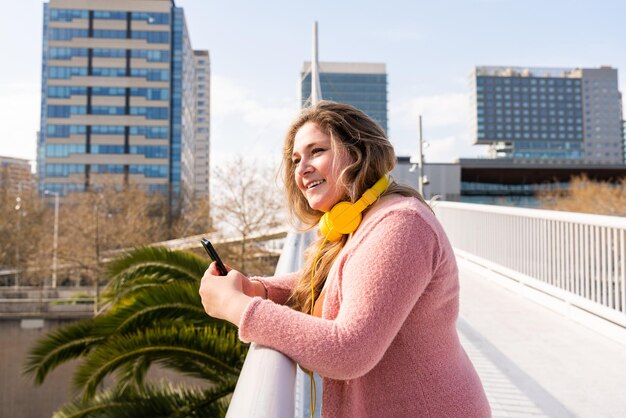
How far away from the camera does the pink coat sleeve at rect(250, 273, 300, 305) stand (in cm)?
179

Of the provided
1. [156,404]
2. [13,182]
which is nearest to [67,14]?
[13,182]

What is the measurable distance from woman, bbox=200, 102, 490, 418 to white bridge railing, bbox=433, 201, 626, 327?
407 cm

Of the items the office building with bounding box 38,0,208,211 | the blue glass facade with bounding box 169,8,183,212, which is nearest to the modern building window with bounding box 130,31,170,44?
the office building with bounding box 38,0,208,211

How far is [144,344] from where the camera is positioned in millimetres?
4648

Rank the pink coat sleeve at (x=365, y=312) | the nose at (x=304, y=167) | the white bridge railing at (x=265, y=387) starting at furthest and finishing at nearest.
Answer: the nose at (x=304, y=167)
the pink coat sleeve at (x=365, y=312)
the white bridge railing at (x=265, y=387)

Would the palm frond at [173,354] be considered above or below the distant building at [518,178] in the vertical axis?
below

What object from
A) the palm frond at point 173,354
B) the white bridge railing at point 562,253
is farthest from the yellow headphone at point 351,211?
the white bridge railing at point 562,253

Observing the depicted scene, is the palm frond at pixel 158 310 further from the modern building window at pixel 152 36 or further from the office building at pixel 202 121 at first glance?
the office building at pixel 202 121

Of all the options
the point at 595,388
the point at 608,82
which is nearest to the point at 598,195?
the point at 595,388

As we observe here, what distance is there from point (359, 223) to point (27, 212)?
1821 inches

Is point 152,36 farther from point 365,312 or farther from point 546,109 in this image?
point 546,109

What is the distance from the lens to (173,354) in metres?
4.84

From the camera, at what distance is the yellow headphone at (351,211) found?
4.55 feet

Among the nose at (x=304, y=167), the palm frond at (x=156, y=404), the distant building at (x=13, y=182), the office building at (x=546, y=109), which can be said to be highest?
the office building at (x=546, y=109)
